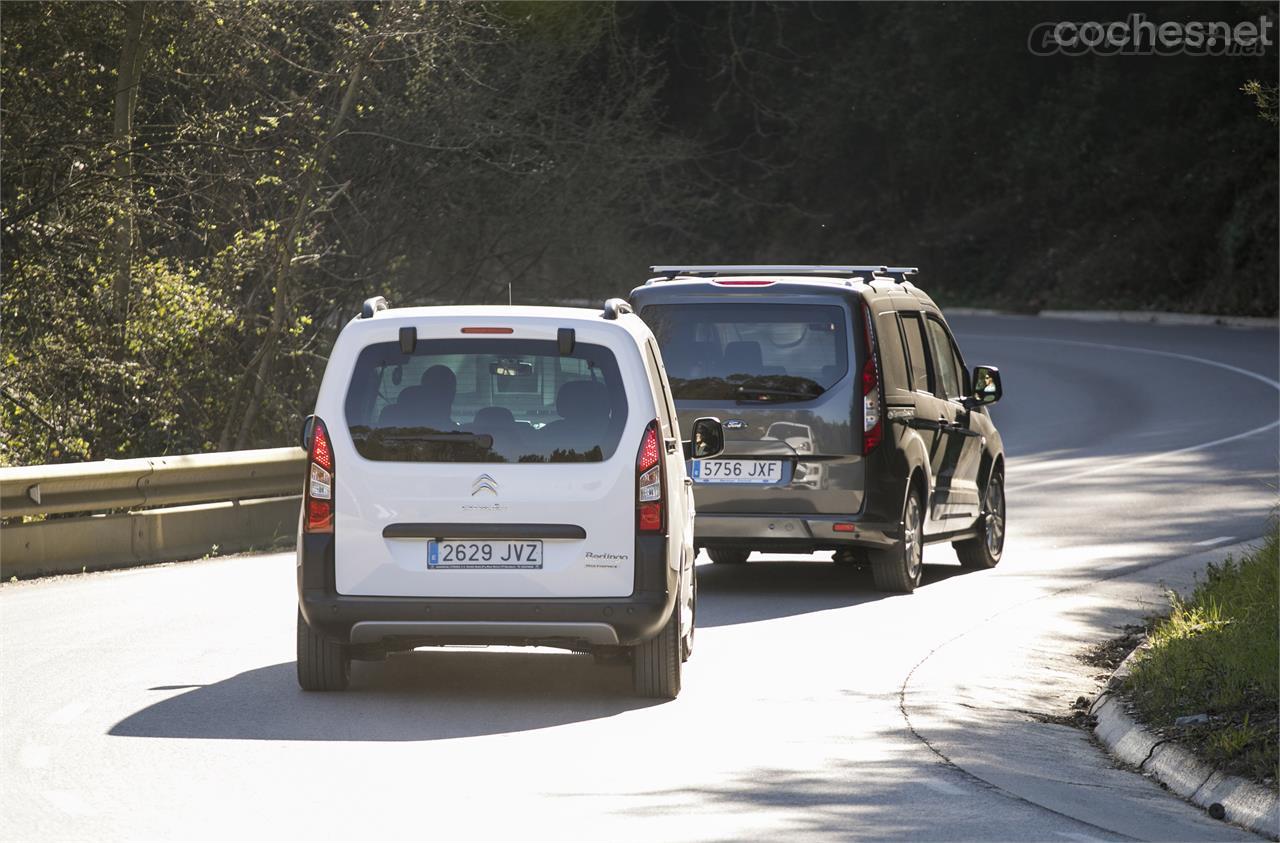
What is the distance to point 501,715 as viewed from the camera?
30.2 feet

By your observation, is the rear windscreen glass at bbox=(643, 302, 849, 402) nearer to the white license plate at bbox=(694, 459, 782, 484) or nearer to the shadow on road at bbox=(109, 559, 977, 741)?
the white license plate at bbox=(694, 459, 782, 484)

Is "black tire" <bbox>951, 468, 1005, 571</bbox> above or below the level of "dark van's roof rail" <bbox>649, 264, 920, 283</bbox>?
below

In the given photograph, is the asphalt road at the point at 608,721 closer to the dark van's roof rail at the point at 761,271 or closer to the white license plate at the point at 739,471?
the white license plate at the point at 739,471

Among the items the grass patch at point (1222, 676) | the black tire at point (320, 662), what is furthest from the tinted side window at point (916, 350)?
the black tire at point (320, 662)

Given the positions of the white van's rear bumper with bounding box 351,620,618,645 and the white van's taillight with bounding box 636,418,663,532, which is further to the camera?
the white van's taillight with bounding box 636,418,663,532

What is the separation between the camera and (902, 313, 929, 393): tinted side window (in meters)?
14.2

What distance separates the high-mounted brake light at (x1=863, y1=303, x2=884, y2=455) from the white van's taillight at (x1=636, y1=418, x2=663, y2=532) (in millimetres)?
4213

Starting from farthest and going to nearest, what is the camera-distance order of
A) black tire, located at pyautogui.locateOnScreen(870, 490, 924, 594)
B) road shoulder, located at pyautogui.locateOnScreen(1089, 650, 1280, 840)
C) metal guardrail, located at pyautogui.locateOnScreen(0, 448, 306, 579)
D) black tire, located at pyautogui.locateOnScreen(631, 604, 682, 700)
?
metal guardrail, located at pyautogui.locateOnScreen(0, 448, 306, 579) → black tire, located at pyautogui.locateOnScreen(870, 490, 924, 594) → black tire, located at pyautogui.locateOnScreen(631, 604, 682, 700) → road shoulder, located at pyautogui.locateOnScreen(1089, 650, 1280, 840)

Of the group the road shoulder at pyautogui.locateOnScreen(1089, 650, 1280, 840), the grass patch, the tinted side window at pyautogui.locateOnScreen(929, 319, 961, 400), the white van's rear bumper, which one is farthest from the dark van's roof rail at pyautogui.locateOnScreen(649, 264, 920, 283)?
the white van's rear bumper

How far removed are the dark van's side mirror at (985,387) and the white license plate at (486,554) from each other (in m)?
6.46

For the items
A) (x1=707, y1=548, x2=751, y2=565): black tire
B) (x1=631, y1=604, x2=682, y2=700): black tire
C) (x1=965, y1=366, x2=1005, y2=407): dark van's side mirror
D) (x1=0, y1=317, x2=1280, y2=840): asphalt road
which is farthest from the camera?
(x1=707, y1=548, x2=751, y2=565): black tire

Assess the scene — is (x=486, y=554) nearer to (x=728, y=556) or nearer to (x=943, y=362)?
(x=943, y=362)

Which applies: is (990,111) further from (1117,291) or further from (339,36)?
(339,36)

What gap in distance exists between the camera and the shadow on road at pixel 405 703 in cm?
878
